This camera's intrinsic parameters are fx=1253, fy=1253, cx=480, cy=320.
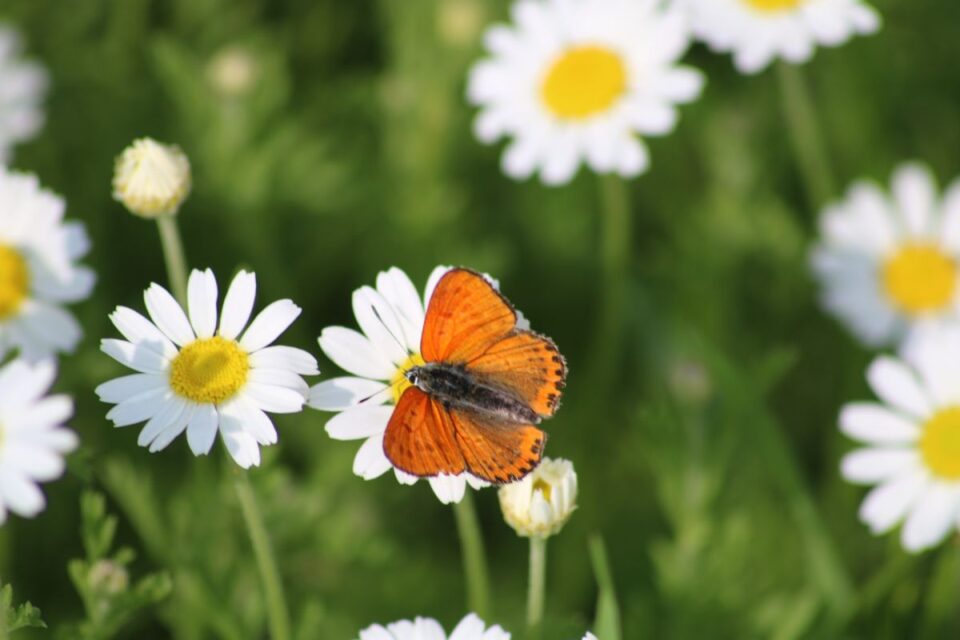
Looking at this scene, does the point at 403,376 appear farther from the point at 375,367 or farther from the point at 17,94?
the point at 17,94

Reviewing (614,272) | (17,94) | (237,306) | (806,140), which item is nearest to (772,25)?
(806,140)

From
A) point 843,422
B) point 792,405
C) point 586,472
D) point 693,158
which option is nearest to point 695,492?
point 843,422

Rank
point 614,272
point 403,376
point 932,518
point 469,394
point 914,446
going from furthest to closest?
point 614,272
point 914,446
point 932,518
point 403,376
point 469,394

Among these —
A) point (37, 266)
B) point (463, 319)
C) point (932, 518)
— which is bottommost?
point (463, 319)

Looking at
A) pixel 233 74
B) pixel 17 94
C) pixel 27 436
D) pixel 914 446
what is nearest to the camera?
pixel 27 436

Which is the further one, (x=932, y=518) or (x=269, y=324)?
(x=932, y=518)

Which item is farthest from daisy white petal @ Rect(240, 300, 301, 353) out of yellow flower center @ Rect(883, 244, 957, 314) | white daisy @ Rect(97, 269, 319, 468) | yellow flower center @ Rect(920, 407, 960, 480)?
yellow flower center @ Rect(883, 244, 957, 314)

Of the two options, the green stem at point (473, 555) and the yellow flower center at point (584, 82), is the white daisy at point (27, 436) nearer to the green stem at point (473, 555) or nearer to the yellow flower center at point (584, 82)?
the green stem at point (473, 555)
